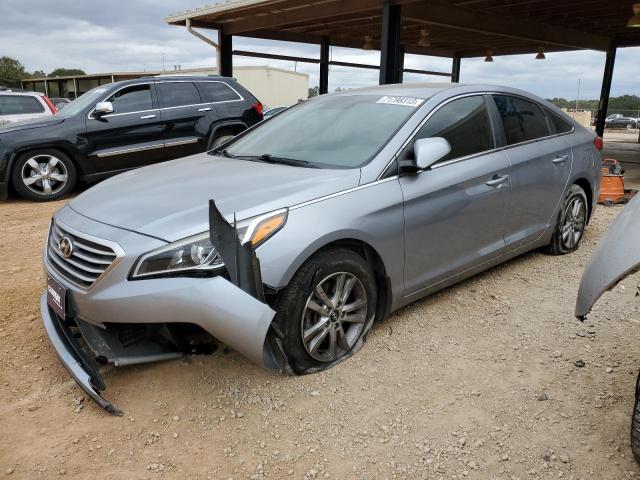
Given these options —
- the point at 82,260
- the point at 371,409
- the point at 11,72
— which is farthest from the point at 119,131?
the point at 11,72

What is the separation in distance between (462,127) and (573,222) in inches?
74.2

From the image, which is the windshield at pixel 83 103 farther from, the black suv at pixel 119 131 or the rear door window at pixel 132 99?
the rear door window at pixel 132 99

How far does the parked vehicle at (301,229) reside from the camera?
239cm

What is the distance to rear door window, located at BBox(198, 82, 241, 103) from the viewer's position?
8375 mm

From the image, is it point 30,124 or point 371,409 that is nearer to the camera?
point 371,409

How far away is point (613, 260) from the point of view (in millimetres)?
1841

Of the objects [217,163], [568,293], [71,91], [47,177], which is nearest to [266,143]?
[217,163]

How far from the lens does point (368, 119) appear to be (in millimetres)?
3449

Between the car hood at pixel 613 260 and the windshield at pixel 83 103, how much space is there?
23.8 ft

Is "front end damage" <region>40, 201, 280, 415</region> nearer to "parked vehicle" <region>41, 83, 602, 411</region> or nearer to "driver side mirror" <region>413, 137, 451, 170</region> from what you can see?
"parked vehicle" <region>41, 83, 602, 411</region>

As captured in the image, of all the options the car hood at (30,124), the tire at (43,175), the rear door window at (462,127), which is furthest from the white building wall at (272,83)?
the rear door window at (462,127)

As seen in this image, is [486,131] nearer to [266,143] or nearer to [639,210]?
[266,143]

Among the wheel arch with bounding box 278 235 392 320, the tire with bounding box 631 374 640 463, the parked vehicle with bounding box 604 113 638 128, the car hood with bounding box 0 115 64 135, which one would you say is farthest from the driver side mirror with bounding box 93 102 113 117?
the parked vehicle with bounding box 604 113 638 128

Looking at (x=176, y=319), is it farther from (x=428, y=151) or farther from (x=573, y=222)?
(x=573, y=222)
